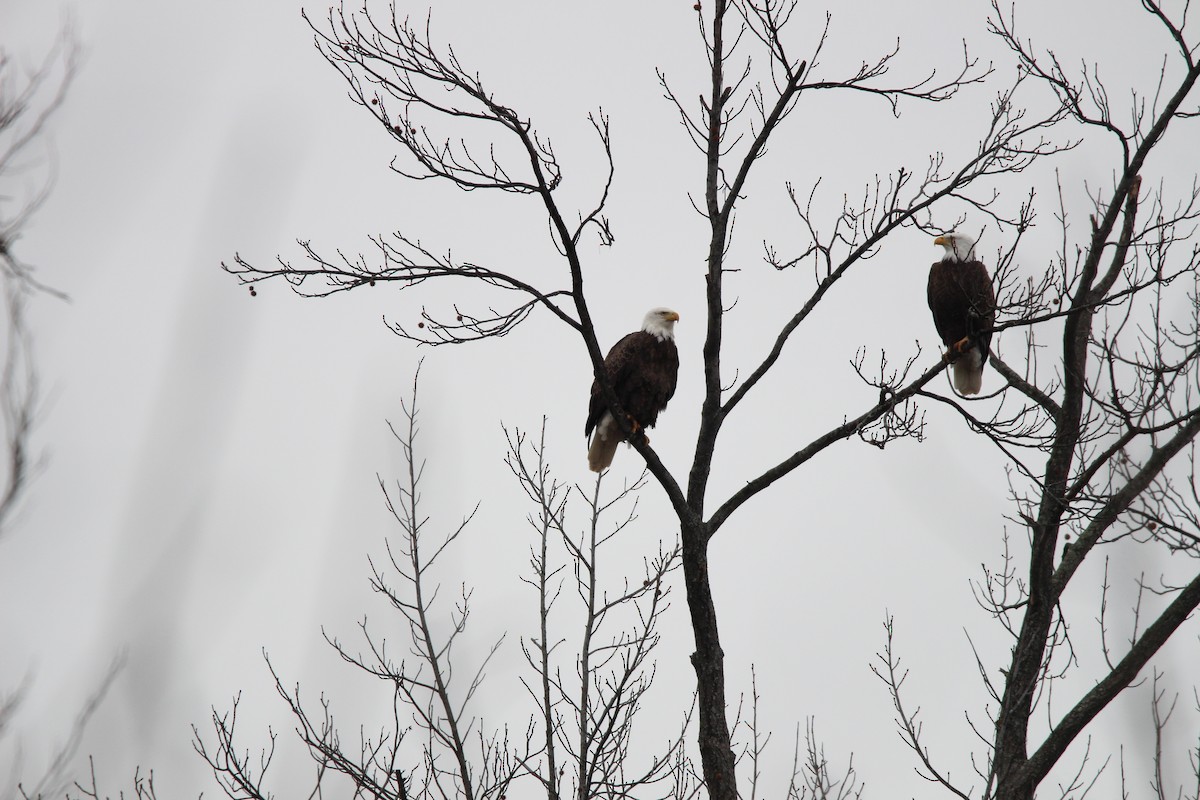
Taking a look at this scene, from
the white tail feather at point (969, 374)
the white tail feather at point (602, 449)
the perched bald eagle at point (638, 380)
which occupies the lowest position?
the white tail feather at point (602, 449)

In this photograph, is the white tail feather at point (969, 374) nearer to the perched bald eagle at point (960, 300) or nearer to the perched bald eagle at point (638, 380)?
the perched bald eagle at point (960, 300)

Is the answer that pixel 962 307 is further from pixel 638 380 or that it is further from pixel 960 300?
pixel 638 380

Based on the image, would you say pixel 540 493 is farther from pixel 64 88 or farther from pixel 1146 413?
pixel 64 88

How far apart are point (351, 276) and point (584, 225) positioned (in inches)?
40.1

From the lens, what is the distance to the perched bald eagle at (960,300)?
6.69m

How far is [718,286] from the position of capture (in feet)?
15.5

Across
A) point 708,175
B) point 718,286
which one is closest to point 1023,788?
point 718,286

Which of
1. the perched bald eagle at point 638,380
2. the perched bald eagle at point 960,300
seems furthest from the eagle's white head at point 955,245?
the perched bald eagle at point 638,380

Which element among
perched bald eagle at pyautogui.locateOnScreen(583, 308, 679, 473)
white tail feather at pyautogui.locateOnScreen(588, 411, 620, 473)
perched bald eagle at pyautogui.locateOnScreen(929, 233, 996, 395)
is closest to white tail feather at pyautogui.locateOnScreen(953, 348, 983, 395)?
perched bald eagle at pyautogui.locateOnScreen(929, 233, 996, 395)

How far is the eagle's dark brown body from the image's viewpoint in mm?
6598

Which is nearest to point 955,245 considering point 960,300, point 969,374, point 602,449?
point 960,300

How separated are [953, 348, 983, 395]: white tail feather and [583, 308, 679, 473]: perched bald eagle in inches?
82.9

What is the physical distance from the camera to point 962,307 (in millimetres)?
6844

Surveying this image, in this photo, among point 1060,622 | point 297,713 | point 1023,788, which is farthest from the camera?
point 1060,622
